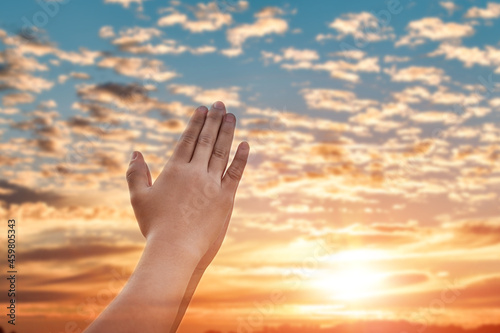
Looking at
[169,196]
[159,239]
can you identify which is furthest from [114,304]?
[169,196]

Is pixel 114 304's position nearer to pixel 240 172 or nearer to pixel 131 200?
pixel 131 200

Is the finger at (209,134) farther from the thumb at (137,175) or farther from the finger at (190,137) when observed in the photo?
the thumb at (137,175)

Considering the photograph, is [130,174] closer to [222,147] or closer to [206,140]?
[206,140]

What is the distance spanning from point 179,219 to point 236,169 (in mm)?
1007

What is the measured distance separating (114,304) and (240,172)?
2.05 m

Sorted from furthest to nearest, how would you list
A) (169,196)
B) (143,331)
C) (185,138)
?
(185,138), (169,196), (143,331)

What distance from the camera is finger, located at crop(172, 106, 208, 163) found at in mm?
4582

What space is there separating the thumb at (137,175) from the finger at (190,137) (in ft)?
1.04

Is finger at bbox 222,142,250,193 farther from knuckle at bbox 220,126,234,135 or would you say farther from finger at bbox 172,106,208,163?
finger at bbox 172,106,208,163

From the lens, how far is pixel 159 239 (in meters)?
3.63

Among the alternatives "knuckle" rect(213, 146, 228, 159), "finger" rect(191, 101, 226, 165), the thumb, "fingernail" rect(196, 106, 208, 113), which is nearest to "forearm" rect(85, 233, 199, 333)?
the thumb

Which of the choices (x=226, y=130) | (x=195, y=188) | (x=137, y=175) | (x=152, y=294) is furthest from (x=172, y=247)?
(x=226, y=130)

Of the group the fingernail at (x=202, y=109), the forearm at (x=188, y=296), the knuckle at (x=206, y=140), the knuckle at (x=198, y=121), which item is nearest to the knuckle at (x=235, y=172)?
the knuckle at (x=206, y=140)

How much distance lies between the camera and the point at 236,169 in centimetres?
471
